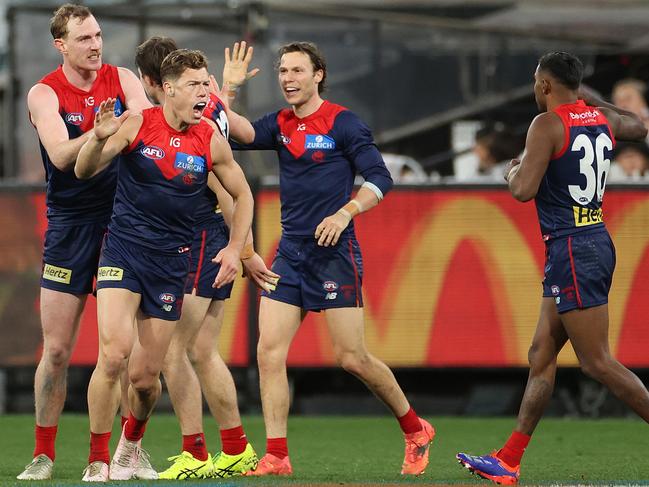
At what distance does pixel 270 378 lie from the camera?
8.83 meters

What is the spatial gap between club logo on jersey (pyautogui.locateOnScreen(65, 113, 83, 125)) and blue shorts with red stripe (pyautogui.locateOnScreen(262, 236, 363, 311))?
4.93ft

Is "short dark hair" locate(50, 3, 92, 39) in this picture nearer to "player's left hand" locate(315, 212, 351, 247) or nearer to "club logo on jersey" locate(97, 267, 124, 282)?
"club logo on jersey" locate(97, 267, 124, 282)

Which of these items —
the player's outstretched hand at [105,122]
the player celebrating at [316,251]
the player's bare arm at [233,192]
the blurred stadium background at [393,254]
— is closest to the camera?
the player's outstretched hand at [105,122]

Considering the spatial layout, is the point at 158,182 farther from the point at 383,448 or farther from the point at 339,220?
the point at 383,448

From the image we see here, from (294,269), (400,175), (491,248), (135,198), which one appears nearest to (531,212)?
(491,248)

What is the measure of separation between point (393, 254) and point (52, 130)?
4642 mm

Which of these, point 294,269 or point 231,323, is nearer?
point 294,269

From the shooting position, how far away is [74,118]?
8.63m

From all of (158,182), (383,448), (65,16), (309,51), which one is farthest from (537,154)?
(383,448)

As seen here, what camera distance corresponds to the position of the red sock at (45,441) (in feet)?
28.1

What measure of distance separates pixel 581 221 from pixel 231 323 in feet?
16.2

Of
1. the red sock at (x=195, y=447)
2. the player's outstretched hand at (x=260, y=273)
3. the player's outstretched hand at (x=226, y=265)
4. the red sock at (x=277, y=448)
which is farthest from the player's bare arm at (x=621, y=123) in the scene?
the red sock at (x=195, y=447)

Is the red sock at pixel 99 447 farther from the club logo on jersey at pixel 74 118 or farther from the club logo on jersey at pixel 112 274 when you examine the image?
the club logo on jersey at pixel 74 118

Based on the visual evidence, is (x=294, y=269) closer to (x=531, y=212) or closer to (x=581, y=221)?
(x=581, y=221)
